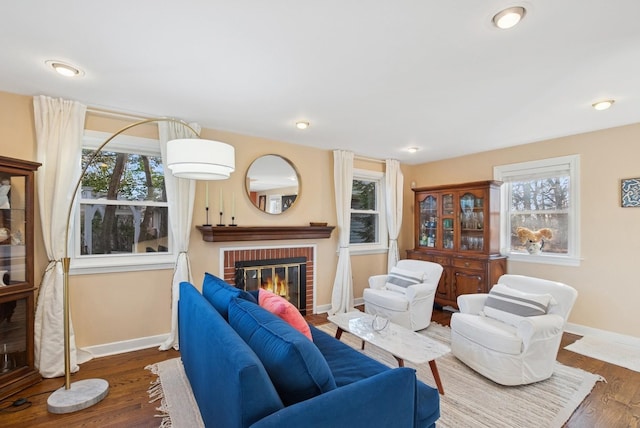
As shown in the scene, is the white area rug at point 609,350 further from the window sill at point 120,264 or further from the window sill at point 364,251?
the window sill at point 120,264

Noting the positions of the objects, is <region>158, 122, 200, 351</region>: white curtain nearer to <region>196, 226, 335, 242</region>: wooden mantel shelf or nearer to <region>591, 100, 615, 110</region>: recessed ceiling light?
<region>196, 226, 335, 242</region>: wooden mantel shelf

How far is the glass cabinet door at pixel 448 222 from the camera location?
188 inches

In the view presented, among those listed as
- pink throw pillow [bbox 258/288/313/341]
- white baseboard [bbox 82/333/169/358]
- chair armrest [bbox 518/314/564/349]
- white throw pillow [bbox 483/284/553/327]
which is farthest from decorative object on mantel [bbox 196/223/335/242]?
chair armrest [bbox 518/314/564/349]

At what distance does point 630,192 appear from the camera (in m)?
3.42

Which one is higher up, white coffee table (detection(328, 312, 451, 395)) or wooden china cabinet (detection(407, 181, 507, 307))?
wooden china cabinet (detection(407, 181, 507, 307))

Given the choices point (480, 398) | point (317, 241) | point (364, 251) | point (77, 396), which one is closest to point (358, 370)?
point (480, 398)

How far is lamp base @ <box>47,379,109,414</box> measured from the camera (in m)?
2.20

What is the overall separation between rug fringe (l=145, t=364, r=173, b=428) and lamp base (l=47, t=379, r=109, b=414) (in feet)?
1.06

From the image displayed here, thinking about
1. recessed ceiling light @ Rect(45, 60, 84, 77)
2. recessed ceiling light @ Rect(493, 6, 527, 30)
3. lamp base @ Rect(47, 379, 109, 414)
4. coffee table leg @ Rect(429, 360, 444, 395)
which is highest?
recessed ceiling light @ Rect(45, 60, 84, 77)

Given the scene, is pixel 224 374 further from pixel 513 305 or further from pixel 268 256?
pixel 268 256

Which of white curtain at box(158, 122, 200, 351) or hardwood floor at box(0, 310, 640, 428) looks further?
white curtain at box(158, 122, 200, 351)

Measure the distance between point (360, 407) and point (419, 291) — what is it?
2.63 meters

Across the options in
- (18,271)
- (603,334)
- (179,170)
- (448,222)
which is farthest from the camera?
(448,222)

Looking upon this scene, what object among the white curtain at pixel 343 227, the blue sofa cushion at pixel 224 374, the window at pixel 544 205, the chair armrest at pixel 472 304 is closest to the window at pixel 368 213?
the white curtain at pixel 343 227
